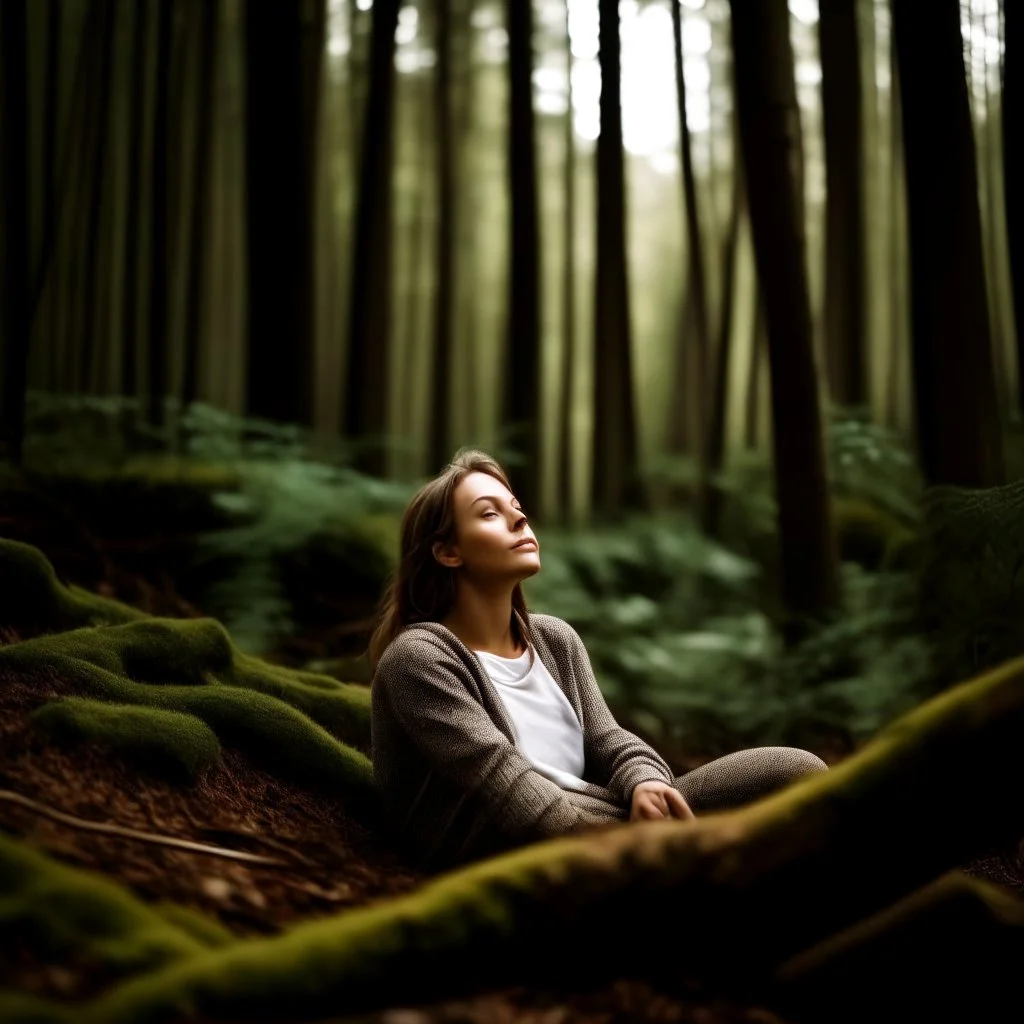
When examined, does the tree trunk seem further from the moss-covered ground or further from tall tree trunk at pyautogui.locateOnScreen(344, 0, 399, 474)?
tall tree trunk at pyautogui.locateOnScreen(344, 0, 399, 474)

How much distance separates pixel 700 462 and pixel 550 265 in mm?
5996

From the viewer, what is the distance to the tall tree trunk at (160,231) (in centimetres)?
799

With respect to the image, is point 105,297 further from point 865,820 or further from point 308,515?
point 865,820

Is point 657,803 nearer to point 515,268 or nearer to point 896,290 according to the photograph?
point 515,268

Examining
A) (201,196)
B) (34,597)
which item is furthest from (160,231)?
(34,597)

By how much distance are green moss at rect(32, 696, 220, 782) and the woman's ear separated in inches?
36.1

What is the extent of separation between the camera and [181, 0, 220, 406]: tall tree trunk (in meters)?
9.07

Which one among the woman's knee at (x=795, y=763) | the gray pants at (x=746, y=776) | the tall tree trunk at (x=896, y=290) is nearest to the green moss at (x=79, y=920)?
the gray pants at (x=746, y=776)

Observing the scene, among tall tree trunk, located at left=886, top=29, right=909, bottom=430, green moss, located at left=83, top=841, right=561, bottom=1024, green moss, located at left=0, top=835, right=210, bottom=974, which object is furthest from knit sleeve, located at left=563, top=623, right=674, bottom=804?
tall tree trunk, located at left=886, top=29, right=909, bottom=430

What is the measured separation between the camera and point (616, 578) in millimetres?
9648

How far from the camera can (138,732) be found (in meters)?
2.89

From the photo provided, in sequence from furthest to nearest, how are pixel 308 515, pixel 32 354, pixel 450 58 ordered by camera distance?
pixel 450 58 < pixel 32 354 < pixel 308 515

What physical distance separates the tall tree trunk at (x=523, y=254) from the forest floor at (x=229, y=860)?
6557 millimetres

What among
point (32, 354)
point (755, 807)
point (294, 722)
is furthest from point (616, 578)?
point (755, 807)
